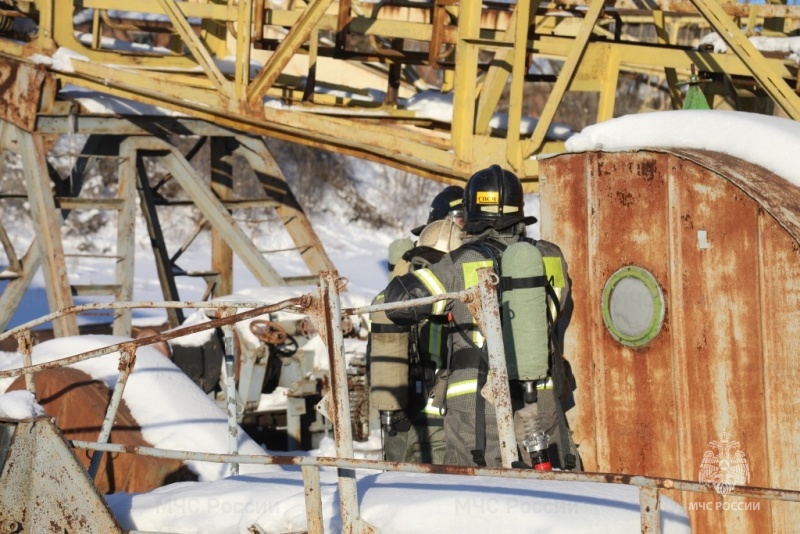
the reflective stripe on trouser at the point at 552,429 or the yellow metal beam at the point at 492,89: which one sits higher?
the yellow metal beam at the point at 492,89

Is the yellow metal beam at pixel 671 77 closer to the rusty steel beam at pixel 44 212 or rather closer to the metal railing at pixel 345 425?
the rusty steel beam at pixel 44 212

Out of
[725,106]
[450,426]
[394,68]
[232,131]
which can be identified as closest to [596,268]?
[450,426]

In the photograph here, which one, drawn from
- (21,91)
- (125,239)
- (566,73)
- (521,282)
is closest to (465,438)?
(521,282)

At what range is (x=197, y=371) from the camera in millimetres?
8836

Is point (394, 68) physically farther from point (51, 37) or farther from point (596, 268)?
point (596, 268)

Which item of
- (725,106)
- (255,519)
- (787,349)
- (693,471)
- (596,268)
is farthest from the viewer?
(725,106)

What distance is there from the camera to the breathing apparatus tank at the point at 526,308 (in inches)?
179

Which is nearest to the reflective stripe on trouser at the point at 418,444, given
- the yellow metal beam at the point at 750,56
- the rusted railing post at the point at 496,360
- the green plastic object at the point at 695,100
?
the rusted railing post at the point at 496,360

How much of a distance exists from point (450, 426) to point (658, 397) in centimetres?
89

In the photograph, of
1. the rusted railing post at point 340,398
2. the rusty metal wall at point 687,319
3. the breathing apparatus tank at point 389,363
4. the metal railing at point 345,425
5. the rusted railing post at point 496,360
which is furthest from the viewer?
the breathing apparatus tank at point 389,363

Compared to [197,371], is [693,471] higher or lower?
higher

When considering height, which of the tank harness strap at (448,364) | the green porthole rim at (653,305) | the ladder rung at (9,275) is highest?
the green porthole rim at (653,305)

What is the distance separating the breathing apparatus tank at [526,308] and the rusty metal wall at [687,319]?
559 millimetres

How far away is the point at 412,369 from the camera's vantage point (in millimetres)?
5586
